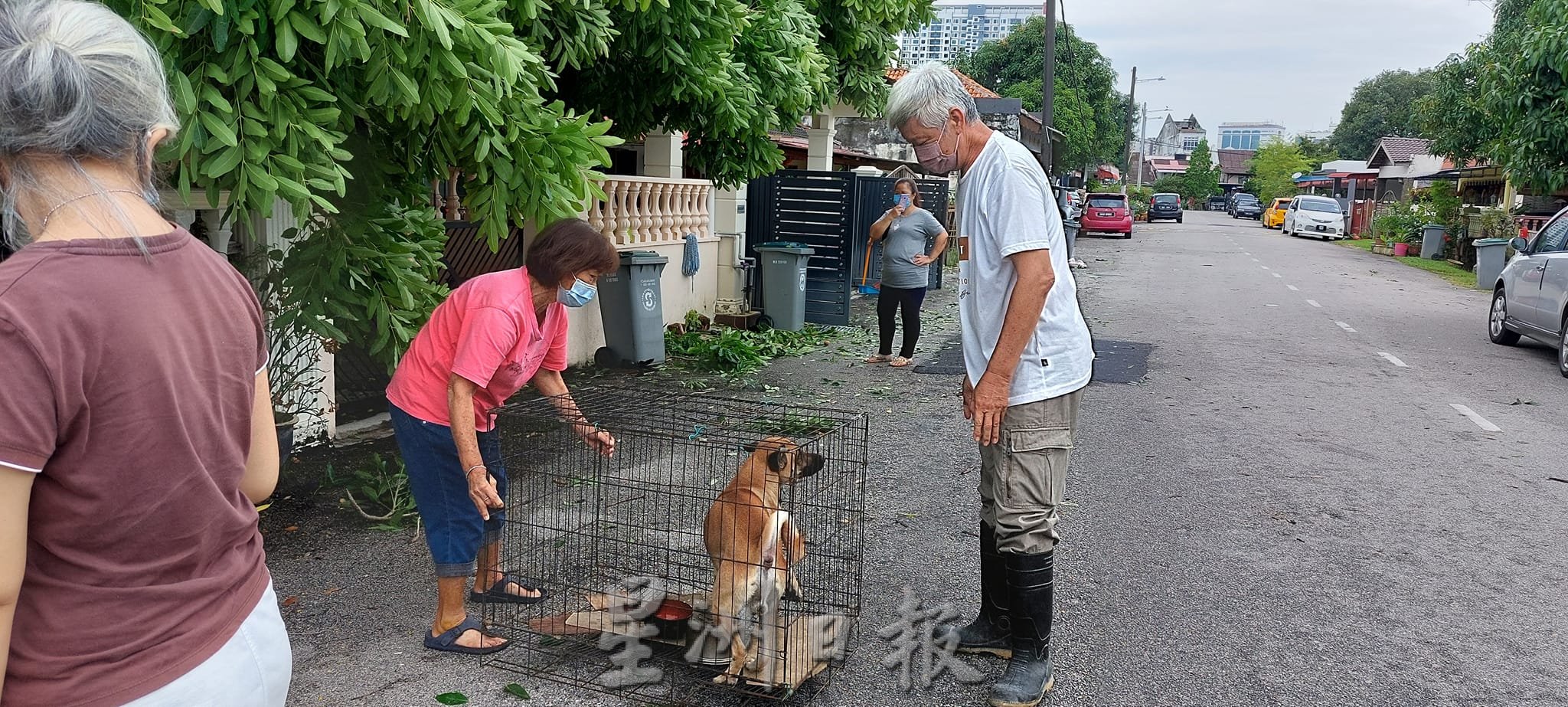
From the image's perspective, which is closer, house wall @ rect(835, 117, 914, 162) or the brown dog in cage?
the brown dog in cage

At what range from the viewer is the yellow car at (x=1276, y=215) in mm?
49728

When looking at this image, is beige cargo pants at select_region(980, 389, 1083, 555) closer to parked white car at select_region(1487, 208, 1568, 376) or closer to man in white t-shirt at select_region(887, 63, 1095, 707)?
man in white t-shirt at select_region(887, 63, 1095, 707)

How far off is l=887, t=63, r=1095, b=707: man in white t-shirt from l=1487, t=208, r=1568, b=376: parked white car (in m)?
9.23

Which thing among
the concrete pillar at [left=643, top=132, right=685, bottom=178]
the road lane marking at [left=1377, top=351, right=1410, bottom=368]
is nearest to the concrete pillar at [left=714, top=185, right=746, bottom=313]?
the concrete pillar at [left=643, top=132, right=685, bottom=178]

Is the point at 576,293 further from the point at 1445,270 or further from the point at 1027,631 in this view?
the point at 1445,270

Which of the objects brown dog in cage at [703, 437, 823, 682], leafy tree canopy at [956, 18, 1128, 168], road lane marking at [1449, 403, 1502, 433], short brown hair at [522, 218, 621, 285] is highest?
leafy tree canopy at [956, 18, 1128, 168]

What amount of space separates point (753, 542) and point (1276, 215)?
172 ft

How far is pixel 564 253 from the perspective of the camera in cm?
355

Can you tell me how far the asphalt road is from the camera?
379 cm

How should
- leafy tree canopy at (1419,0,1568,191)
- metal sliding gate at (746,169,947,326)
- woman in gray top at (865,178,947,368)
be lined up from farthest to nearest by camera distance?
metal sliding gate at (746,169,947,326) < leafy tree canopy at (1419,0,1568,191) < woman in gray top at (865,178,947,368)

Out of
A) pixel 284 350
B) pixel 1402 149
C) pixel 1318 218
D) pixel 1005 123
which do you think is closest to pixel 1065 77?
pixel 1318 218

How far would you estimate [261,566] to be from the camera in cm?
178

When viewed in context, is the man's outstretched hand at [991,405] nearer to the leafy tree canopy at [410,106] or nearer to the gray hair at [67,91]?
the leafy tree canopy at [410,106]

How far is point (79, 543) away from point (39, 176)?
0.49 meters
